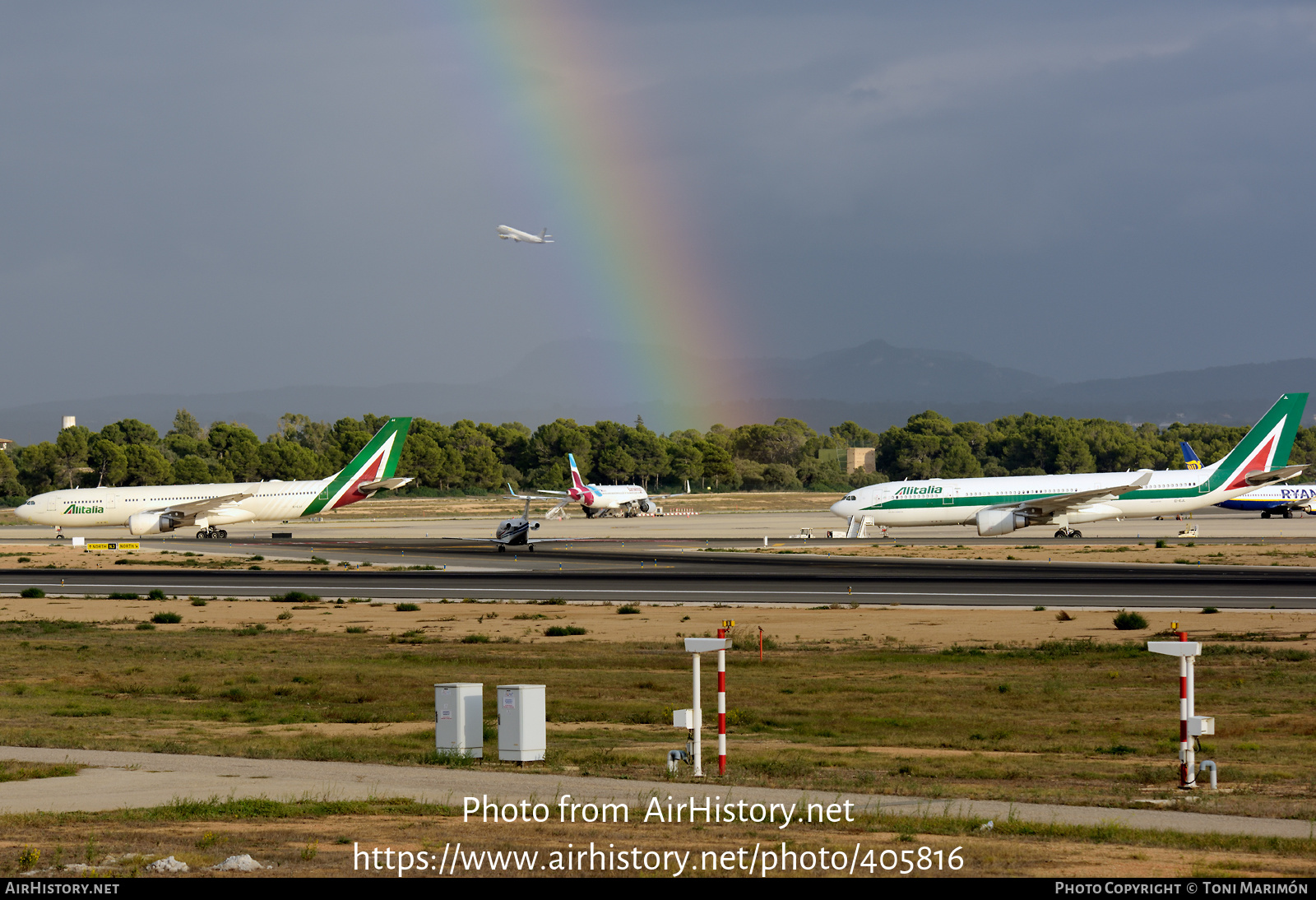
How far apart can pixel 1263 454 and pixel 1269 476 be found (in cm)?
198

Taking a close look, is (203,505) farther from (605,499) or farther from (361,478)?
(605,499)

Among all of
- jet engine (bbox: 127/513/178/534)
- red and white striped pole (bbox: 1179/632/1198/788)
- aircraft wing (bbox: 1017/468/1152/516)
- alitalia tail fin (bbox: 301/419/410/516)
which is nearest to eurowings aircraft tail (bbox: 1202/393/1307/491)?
aircraft wing (bbox: 1017/468/1152/516)

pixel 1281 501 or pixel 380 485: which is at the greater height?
pixel 380 485

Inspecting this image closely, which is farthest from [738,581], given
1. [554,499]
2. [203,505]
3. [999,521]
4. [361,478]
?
[554,499]

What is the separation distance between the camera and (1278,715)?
864 inches

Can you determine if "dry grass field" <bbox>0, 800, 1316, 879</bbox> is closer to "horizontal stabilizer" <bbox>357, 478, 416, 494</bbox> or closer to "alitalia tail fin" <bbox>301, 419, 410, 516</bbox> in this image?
"alitalia tail fin" <bbox>301, 419, 410, 516</bbox>

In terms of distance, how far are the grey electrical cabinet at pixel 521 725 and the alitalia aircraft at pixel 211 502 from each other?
257ft

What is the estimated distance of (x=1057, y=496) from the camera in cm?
7919

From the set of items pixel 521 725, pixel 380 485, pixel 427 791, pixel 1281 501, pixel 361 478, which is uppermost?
pixel 361 478

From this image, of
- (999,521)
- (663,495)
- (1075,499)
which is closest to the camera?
(999,521)

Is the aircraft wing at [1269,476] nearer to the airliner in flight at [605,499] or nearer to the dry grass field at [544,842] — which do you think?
the airliner in flight at [605,499]

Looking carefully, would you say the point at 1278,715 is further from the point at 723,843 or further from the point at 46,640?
the point at 46,640

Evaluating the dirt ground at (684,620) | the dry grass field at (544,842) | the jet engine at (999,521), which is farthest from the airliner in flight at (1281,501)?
the dry grass field at (544,842)
